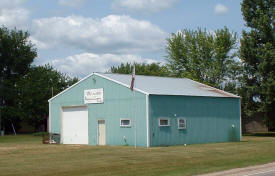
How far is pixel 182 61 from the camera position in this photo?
6019 cm

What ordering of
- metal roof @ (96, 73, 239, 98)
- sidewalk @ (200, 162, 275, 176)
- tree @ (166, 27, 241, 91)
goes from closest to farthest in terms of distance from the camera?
sidewalk @ (200, 162, 275, 176) < metal roof @ (96, 73, 239, 98) < tree @ (166, 27, 241, 91)

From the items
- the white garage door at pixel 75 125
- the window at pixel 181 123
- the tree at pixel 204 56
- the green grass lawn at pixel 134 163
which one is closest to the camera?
the green grass lawn at pixel 134 163

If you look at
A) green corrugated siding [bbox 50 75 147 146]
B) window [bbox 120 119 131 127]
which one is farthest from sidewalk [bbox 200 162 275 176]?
window [bbox 120 119 131 127]

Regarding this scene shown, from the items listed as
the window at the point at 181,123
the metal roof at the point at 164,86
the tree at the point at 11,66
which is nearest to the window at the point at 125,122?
the metal roof at the point at 164,86

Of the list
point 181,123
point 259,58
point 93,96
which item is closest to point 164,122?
point 181,123

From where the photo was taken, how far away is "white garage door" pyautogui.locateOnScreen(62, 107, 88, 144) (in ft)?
119

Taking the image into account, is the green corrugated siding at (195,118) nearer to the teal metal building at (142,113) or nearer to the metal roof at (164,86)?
the teal metal building at (142,113)

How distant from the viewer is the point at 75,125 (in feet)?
122

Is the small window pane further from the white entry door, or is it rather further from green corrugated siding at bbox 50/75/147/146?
the white entry door

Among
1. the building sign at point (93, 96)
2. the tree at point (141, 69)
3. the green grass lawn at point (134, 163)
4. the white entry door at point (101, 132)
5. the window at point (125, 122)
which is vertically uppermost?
the tree at point (141, 69)

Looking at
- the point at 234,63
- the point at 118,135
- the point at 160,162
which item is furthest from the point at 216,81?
the point at 160,162

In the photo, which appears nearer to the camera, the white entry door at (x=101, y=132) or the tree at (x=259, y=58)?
the white entry door at (x=101, y=132)

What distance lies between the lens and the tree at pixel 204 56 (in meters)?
57.2

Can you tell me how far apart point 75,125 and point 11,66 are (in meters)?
33.1
